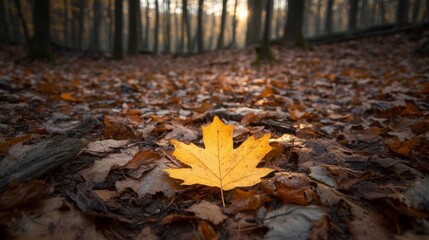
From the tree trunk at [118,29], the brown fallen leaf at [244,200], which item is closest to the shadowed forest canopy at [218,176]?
the brown fallen leaf at [244,200]

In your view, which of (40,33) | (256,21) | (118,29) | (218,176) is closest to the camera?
(218,176)

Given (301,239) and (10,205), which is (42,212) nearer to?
(10,205)

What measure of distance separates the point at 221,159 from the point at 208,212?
0.23 m

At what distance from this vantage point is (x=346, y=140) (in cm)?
179

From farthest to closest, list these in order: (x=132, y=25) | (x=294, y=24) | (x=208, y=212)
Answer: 1. (x=132, y=25)
2. (x=294, y=24)
3. (x=208, y=212)

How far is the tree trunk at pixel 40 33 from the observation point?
814 cm

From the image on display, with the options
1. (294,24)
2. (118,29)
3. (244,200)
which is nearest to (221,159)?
(244,200)

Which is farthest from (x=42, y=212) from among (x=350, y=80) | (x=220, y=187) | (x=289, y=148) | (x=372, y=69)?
(x=372, y=69)

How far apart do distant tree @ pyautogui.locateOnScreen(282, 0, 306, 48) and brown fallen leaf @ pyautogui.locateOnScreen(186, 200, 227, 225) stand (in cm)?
956

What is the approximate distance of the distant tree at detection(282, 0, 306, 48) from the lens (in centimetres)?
959

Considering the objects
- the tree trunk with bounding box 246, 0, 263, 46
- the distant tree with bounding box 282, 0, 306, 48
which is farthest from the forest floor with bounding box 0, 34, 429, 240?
the tree trunk with bounding box 246, 0, 263, 46

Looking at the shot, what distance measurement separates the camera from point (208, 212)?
1.01m

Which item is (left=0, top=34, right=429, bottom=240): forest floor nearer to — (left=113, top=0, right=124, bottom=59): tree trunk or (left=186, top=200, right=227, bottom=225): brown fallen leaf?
(left=186, top=200, right=227, bottom=225): brown fallen leaf

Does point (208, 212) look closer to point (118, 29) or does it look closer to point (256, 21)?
point (118, 29)
